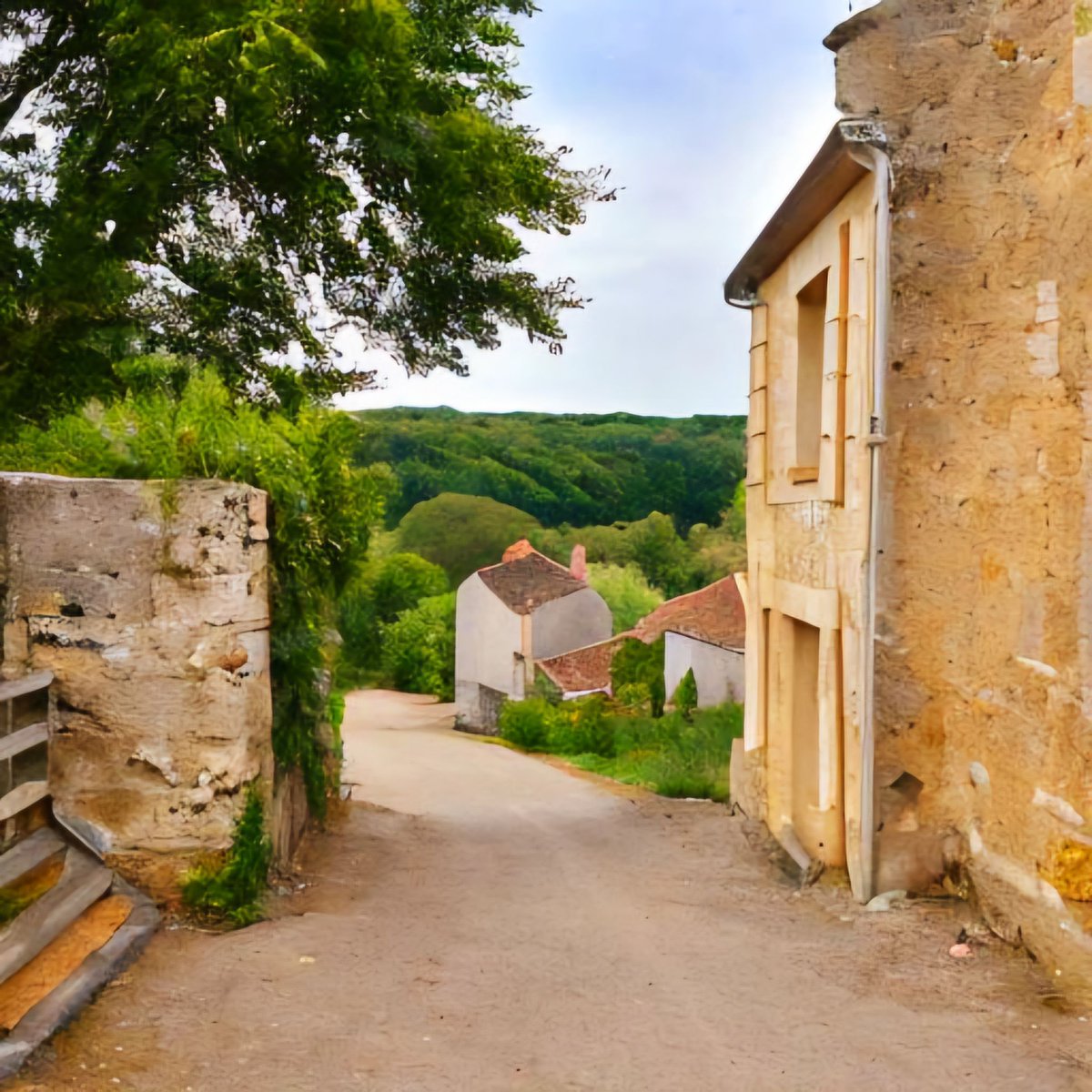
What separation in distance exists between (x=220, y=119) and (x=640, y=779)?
432 inches

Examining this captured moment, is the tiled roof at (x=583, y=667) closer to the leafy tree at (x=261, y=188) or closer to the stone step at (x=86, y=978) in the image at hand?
the leafy tree at (x=261, y=188)

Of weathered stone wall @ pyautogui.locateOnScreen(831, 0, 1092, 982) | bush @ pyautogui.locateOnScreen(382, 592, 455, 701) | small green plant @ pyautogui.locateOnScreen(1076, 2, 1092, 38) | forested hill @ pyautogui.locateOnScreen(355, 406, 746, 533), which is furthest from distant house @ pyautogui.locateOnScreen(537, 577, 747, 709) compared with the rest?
forested hill @ pyautogui.locateOnScreen(355, 406, 746, 533)

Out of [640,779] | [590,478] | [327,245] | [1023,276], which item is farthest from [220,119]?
[590,478]

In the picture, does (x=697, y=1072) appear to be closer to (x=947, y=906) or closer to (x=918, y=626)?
(x=947, y=906)

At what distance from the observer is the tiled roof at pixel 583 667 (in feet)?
100

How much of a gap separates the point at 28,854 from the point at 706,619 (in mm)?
24619

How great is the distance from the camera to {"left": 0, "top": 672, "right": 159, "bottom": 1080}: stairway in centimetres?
424

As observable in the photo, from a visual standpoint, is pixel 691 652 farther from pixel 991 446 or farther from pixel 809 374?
pixel 991 446

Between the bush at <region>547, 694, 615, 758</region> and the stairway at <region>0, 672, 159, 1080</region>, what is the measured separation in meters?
18.0

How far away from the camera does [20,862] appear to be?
16.4ft

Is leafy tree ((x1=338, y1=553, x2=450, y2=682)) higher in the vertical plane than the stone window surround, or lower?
lower

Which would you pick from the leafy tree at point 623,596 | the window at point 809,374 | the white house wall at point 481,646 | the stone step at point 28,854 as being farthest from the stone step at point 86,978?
the leafy tree at point 623,596

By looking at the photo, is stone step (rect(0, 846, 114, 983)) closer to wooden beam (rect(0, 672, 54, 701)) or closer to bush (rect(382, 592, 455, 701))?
wooden beam (rect(0, 672, 54, 701))

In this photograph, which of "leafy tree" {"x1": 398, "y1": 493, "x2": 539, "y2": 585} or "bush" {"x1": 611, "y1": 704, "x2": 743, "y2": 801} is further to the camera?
"leafy tree" {"x1": 398, "y1": 493, "x2": 539, "y2": 585}
